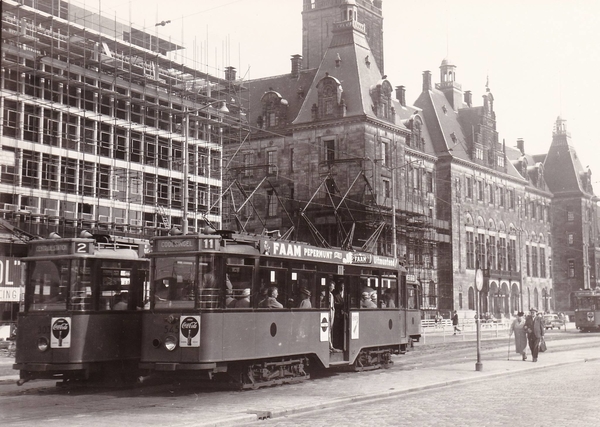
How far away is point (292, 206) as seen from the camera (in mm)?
61281

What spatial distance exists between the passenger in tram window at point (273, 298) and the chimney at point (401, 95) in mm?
58655

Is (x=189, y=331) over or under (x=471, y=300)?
under

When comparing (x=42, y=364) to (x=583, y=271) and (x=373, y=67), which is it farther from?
(x=583, y=271)

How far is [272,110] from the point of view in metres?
68.9

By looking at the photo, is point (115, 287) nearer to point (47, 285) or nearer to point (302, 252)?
point (47, 285)

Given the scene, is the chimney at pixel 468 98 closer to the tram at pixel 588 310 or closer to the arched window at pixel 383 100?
the arched window at pixel 383 100

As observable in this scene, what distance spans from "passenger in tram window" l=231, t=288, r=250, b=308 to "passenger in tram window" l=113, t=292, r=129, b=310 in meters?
3.06

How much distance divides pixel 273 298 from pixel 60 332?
4722 millimetres

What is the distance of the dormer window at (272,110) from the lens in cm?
6838

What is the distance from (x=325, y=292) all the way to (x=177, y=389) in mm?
4652

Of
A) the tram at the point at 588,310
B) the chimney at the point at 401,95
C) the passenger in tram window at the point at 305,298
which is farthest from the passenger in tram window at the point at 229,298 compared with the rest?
the chimney at the point at 401,95

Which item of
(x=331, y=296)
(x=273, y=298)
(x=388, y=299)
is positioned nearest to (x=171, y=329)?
(x=273, y=298)

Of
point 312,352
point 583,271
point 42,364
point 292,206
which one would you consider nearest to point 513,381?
point 312,352

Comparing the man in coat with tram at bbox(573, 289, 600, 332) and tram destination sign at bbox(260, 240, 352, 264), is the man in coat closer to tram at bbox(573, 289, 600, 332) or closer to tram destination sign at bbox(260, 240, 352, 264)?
tram destination sign at bbox(260, 240, 352, 264)
